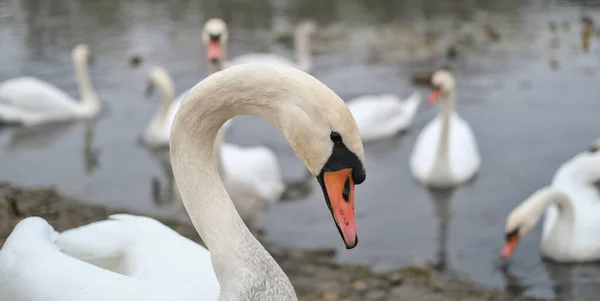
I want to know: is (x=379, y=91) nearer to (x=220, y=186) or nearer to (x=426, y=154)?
(x=426, y=154)

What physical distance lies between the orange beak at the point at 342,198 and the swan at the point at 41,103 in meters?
8.69

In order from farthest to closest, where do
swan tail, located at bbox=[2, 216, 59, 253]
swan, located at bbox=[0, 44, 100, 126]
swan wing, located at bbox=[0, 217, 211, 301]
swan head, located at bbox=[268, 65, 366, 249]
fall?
1. swan, located at bbox=[0, 44, 100, 126]
2. swan tail, located at bbox=[2, 216, 59, 253]
3. swan wing, located at bbox=[0, 217, 211, 301]
4. swan head, located at bbox=[268, 65, 366, 249]

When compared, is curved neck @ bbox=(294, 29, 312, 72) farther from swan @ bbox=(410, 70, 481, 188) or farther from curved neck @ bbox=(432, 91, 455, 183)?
curved neck @ bbox=(432, 91, 455, 183)

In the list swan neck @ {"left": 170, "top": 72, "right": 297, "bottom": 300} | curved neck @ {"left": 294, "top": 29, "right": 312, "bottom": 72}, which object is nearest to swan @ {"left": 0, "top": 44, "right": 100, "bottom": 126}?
curved neck @ {"left": 294, "top": 29, "right": 312, "bottom": 72}

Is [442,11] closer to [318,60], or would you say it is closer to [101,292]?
[318,60]

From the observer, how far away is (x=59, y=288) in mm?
2531

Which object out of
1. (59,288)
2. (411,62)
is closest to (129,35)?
(411,62)

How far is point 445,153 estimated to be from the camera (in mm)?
7898

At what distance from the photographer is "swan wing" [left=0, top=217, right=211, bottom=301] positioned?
249 cm

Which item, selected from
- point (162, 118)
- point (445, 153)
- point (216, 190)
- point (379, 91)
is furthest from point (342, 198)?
point (379, 91)

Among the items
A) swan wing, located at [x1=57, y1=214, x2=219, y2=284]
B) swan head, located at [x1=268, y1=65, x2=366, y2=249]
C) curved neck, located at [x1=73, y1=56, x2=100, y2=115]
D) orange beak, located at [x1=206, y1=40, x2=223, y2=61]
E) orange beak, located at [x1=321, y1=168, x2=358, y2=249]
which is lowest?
curved neck, located at [x1=73, y1=56, x2=100, y2=115]

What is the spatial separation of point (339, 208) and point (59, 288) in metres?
1.05

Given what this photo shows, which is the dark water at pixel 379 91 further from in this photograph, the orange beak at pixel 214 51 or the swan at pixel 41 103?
the orange beak at pixel 214 51

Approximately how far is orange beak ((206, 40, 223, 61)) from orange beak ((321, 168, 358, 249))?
453 centimetres
